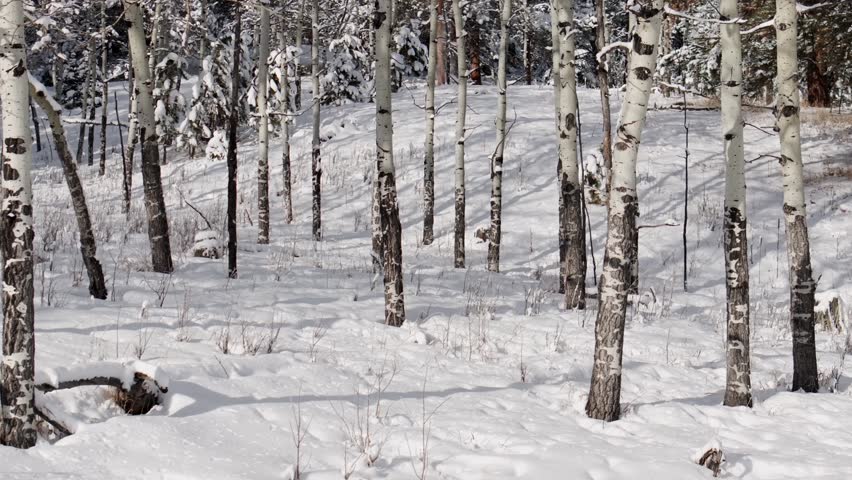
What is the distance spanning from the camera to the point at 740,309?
585 cm

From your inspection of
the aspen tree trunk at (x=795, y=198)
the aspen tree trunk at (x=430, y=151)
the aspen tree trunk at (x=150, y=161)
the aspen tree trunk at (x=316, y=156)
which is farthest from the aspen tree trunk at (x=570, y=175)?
the aspen tree trunk at (x=316, y=156)

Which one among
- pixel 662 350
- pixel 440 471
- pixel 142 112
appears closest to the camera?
pixel 440 471

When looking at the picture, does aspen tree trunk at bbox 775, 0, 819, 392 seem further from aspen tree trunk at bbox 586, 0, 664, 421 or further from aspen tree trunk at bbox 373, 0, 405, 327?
aspen tree trunk at bbox 373, 0, 405, 327

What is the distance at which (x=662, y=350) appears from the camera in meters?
7.50

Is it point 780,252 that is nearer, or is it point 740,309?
point 740,309

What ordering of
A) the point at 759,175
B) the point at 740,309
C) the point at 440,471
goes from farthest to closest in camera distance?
the point at 759,175 < the point at 740,309 < the point at 440,471

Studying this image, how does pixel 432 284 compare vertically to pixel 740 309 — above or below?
below

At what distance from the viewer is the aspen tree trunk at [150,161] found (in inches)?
335

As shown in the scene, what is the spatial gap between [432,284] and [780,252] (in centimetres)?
919

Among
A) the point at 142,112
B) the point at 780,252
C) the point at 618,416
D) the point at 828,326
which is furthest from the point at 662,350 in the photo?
the point at 780,252

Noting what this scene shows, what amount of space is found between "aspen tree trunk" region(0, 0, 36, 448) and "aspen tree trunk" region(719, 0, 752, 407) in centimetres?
525

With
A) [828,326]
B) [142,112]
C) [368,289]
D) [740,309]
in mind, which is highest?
[142,112]

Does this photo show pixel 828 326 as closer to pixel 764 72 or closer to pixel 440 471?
pixel 440 471

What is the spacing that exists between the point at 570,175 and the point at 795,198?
10.8 feet
